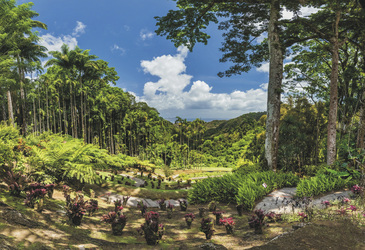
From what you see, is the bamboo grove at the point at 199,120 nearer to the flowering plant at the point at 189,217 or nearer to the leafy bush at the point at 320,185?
the leafy bush at the point at 320,185

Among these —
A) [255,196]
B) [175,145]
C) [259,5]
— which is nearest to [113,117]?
[175,145]

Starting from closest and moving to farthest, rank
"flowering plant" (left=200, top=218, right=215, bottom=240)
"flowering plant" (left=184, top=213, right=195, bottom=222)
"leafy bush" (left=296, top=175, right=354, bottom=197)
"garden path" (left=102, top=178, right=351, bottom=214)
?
"flowering plant" (left=200, top=218, right=215, bottom=240) < "flowering plant" (left=184, top=213, right=195, bottom=222) < "garden path" (left=102, top=178, right=351, bottom=214) < "leafy bush" (left=296, top=175, right=354, bottom=197)

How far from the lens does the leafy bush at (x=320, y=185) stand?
19.4 feet

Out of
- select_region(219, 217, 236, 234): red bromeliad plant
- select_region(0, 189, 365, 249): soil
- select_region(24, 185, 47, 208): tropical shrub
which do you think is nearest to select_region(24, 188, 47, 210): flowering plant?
select_region(24, 185, 47, 208): tropical shrub

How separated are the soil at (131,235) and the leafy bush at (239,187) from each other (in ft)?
4.62

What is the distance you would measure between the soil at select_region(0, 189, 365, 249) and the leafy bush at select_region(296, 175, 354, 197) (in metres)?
2.44

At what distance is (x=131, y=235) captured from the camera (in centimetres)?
388

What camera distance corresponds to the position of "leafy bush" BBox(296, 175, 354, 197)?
5911mm

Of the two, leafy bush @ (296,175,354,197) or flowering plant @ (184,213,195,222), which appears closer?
flowering plant @ (184,213,195,222)

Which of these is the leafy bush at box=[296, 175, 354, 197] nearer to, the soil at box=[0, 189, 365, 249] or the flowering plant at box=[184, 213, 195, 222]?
the soil at box=[0, 189, 365, 249]

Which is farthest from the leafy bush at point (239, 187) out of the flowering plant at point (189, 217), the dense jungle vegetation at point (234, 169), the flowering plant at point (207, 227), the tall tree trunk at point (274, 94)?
the flowering plant at point (207, 227)

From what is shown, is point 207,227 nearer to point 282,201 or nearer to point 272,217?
point 272,217

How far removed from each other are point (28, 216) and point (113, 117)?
27.2 metres

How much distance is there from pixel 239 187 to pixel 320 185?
2.41m
